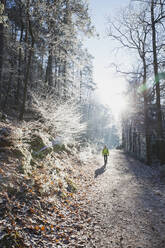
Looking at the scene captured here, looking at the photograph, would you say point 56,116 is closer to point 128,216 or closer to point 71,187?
point 71,187

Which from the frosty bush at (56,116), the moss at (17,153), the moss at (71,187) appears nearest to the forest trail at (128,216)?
the moss at (71,187)

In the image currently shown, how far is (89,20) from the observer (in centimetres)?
960

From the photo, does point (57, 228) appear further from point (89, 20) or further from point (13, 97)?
point (13, 97)

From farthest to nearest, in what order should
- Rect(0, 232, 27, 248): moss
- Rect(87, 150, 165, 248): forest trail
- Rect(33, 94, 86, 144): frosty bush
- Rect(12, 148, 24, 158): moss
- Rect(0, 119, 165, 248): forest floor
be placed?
1. Rect(33, 94, 86, 144): frosty bush
2. Rect(12, 148, 24, 158): moss
3. Rect(87, 150, 165, 248): forest trail
4. Rect(0, 119, 165, 248): forest floor
5. Rect(0, 232, 27, 248): moss

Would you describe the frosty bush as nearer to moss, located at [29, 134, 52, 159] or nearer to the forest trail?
moss, located at [29, 134, 52, 159]

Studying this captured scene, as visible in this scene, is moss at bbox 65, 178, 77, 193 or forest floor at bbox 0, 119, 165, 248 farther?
moss at bbox 65, 178, 77, 193

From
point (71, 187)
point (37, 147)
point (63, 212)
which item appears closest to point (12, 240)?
point (63, 212)

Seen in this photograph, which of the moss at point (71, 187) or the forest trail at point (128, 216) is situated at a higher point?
the moss at point (71, 187)

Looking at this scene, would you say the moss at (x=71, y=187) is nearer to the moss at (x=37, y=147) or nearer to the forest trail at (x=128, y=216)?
the forest trail at (x=128, y=216)

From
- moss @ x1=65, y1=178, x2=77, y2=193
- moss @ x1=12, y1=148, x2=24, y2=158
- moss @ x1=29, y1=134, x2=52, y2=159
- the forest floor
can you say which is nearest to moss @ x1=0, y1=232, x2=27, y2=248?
the forest floor

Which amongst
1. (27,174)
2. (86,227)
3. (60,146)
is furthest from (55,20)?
(86,227)

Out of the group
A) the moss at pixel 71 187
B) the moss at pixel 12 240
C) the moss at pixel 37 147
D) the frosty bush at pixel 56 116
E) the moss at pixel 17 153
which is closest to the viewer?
the moss at pixel 12 240

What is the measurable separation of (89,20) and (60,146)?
29.0ft

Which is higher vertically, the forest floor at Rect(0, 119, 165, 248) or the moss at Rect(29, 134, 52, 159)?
the moss at Rect(29, 134, 52, 159)
